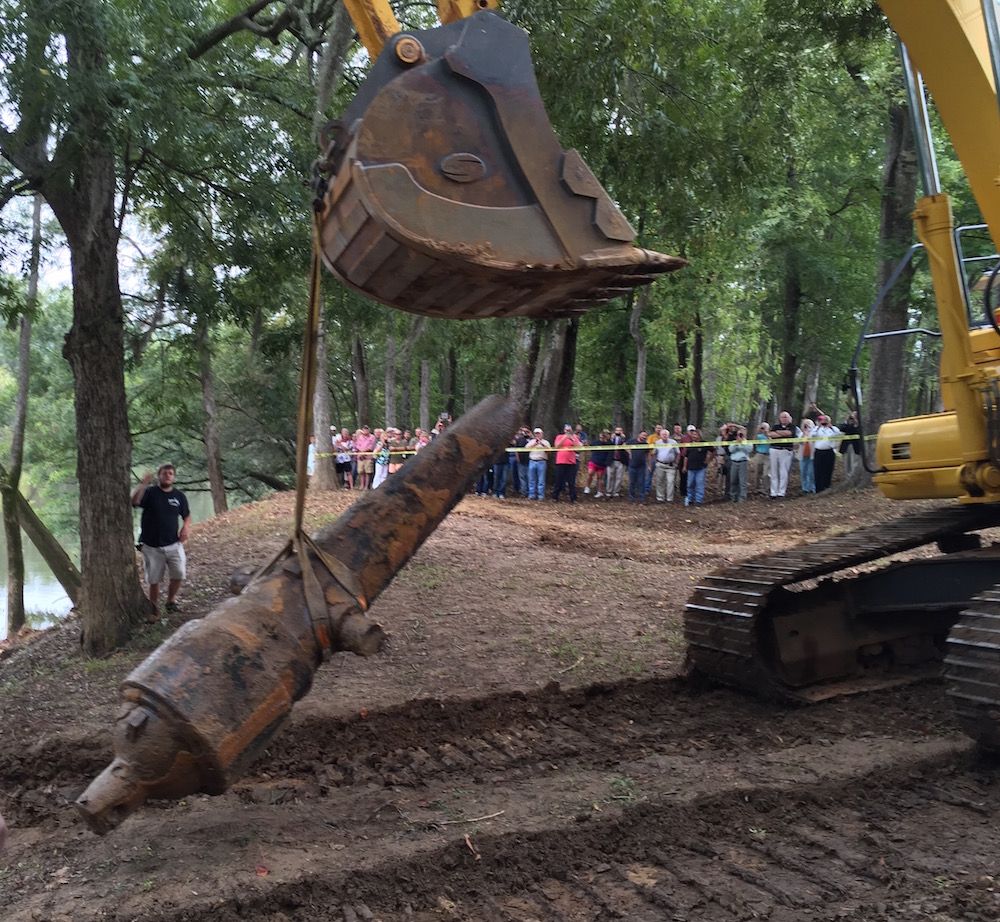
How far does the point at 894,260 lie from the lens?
15.0 m

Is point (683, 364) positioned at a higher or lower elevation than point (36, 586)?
higher

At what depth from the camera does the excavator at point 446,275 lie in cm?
285

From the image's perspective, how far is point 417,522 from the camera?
3.99 m

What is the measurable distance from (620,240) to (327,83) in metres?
7.13

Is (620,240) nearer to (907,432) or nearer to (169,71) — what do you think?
(907,432)

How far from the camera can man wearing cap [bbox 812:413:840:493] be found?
17.3m

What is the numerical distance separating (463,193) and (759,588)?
370 cm

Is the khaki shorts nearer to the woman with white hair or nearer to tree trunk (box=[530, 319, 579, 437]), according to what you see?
the woman with white hair

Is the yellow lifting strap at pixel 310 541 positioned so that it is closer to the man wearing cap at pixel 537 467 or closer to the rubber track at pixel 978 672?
the rubber track at pixel 978 672

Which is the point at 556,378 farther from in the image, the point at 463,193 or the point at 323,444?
the point at 463,193

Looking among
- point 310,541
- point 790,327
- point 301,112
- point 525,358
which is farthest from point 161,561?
point 790,327

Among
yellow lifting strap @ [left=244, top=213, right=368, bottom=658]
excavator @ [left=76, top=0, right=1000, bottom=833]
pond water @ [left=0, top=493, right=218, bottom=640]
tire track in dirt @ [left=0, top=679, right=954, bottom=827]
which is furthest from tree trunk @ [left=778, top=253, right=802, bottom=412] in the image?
yellow lifting strap @ [left=244, top=213, right=368, bottom=658]

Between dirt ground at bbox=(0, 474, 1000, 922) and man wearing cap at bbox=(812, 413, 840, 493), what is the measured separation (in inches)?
420

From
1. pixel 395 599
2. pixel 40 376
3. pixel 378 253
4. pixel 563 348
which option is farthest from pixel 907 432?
pixel 40 376
